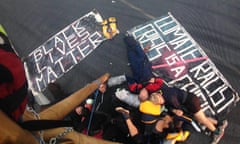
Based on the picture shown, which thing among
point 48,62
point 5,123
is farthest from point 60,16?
point 5,123

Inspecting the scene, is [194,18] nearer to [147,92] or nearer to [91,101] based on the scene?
[147,92]

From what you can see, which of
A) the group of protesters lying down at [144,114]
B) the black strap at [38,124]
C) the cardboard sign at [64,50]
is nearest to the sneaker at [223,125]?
the group of protesters lying down at [144,114]

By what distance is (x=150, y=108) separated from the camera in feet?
3.78

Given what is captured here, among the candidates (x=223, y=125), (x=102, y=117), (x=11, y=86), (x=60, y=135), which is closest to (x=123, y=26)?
(x=102, y=117)

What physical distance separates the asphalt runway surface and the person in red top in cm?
83

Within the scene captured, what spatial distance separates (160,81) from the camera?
1.22 m

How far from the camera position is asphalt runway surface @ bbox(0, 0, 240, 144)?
4.35ft

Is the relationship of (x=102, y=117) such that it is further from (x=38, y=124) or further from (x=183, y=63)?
(x=38, y=124)

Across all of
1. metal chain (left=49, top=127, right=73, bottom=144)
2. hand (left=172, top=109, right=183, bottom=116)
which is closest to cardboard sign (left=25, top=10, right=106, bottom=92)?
hand (left=172, top=109, right=183, bottom=116)

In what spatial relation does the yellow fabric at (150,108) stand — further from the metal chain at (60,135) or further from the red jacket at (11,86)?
the red jacket at (11,86)

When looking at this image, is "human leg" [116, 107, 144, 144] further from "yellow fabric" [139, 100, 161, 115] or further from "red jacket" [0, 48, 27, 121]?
"red jacket" [0, 48, 27, 121]

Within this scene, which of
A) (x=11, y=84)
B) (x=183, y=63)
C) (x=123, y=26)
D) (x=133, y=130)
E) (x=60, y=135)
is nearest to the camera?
(x=11, y=84)

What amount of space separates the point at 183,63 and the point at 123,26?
1.11ft

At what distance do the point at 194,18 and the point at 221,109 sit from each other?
1.45ft
